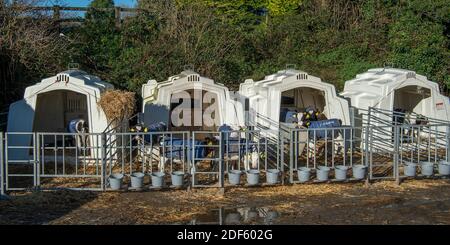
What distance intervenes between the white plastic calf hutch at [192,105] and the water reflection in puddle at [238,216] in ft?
16.3

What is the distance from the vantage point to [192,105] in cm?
1570

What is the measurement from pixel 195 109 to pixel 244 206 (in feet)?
20.8

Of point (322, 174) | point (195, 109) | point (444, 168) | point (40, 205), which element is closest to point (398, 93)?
point (444, 168)

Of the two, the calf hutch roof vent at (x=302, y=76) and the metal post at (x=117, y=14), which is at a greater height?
the metal post at (x=117, y=14)

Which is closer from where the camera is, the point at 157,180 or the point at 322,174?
the point at 157,180

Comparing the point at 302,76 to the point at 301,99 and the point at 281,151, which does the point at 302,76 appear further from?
the point at 281,151

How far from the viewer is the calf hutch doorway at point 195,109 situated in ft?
51.1

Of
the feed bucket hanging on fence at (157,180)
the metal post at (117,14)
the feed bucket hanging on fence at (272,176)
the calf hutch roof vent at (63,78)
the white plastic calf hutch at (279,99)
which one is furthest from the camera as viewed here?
the metal post at (117,14)

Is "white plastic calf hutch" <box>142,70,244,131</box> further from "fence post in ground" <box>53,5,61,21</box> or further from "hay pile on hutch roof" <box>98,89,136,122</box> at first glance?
"fence post in ground" <box>53,5,61,21</box>

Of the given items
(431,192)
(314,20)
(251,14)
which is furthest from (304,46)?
(431,192)

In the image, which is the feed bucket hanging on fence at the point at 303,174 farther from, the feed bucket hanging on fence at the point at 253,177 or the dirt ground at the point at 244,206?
the feed bucket hanging on fence at the point at 253,177

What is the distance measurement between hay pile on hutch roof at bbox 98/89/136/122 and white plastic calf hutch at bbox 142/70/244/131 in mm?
912

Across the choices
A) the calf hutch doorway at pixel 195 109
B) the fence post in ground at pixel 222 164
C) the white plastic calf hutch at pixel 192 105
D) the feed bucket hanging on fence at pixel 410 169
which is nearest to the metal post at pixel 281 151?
the fence post in ground at pixel 222 164

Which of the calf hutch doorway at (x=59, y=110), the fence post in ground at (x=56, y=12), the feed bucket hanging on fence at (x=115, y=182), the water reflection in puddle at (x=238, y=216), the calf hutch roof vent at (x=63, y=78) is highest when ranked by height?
the fence post in ground at (x=56, y=12)
